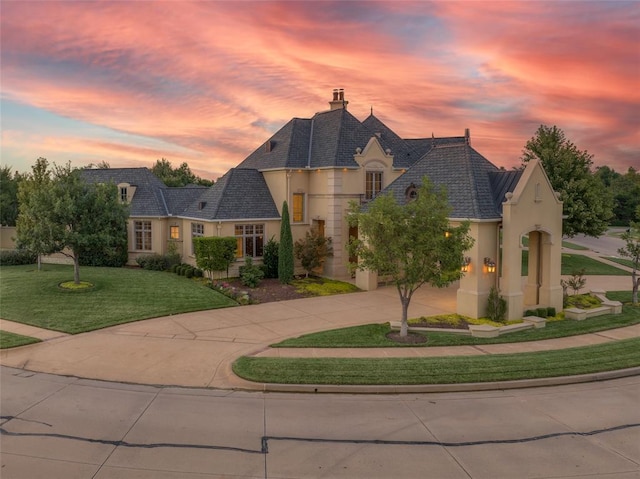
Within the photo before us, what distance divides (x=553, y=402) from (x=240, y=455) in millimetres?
7533

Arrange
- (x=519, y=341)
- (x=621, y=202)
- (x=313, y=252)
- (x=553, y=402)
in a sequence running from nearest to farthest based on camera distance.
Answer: (x=553, y=402) → (x=519, y=341) → (x=313, y=252) → (x=621, y=202)

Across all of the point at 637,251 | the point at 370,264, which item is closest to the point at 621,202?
the point at 637,251

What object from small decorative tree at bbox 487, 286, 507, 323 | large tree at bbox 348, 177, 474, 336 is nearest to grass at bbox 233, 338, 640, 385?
large tree at bbox 348, 177, 474, 336

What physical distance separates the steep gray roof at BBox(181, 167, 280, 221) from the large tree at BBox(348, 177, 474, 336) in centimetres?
1337

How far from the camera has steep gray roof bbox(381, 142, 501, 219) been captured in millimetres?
19141

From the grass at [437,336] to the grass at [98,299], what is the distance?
664 cm

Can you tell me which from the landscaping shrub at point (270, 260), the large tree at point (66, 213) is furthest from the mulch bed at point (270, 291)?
the large tree at point (66, 213)

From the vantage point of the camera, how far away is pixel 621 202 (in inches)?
3285

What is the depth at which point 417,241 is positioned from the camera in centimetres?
1565

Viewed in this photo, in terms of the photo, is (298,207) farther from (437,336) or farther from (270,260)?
(437,336)

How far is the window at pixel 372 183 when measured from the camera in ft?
95.4

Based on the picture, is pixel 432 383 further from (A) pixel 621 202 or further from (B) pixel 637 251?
(A) pixel 621 202

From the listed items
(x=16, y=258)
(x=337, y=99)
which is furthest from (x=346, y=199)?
(x=16, y=258)

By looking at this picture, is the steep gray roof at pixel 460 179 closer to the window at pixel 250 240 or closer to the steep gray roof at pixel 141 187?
the window at pixel 250 240
